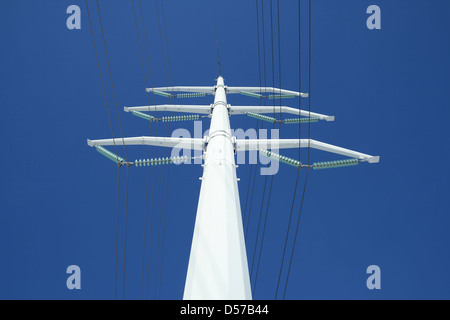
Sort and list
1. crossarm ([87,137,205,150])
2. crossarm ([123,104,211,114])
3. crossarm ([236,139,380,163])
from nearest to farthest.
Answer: crossarm ([236,139,380,163]) → crossarm ([87,137,205,150]) → crossarm ([123,104,211,114])

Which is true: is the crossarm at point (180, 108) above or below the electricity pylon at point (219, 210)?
above

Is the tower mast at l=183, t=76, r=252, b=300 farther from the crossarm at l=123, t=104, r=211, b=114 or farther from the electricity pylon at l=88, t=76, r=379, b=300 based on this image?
the crossarm at l=123, t=104, r=211, b=114

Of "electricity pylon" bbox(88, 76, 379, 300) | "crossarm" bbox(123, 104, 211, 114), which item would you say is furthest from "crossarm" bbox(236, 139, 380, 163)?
"crossarm" bbox(123, 104, 211, 114)

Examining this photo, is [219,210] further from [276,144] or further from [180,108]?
[180,108]

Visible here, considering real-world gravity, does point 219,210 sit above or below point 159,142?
below

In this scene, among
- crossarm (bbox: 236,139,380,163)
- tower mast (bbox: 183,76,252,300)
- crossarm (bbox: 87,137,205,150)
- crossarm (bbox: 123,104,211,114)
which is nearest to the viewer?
tower mast (bbox: 183,76,252,300)

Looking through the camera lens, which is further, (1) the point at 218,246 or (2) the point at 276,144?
(2) the point at 276,144

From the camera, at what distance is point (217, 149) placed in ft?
Result: 26.7

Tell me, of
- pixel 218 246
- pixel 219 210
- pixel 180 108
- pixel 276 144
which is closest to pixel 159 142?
pixel 276 144

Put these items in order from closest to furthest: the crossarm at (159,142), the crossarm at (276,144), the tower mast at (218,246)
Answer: the tower mast at (218,246), the crossarm at (276,144), the crossarm at (159,142)

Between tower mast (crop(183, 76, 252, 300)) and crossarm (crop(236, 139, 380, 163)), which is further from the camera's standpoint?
crossarm (crop(236, 139, 380, 163))

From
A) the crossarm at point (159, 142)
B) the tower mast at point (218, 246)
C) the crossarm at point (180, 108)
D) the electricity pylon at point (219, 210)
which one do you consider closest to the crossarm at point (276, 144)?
the electricity pylon at point (219, 210)

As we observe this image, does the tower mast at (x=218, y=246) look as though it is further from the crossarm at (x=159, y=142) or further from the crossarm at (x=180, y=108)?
the crossarm at (x=180, y=108)

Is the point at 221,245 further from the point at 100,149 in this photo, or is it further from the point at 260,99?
the point at 260,99
